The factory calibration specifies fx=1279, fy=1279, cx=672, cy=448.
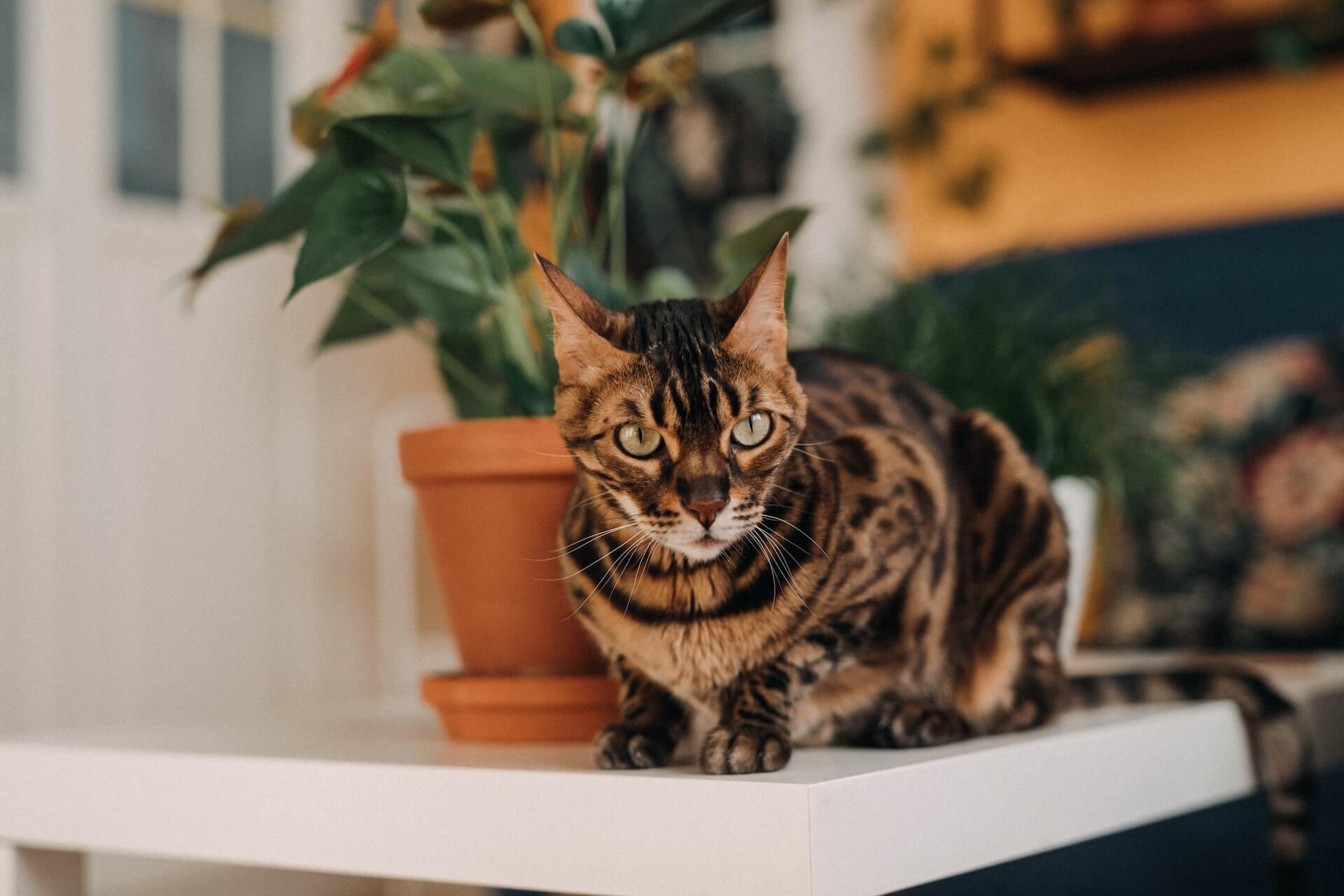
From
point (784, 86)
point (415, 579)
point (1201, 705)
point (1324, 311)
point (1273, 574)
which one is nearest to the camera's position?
point (1201, 705)

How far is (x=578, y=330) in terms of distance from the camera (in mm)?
708

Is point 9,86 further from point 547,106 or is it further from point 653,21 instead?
point 653,21

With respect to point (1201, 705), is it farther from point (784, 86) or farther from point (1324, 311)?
point (784, 86)

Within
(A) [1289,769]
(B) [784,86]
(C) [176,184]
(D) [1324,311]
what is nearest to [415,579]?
(C) [176,184]

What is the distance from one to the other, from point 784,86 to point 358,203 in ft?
7.75

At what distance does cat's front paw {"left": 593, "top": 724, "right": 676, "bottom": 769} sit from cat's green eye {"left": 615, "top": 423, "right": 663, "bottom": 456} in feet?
0.56

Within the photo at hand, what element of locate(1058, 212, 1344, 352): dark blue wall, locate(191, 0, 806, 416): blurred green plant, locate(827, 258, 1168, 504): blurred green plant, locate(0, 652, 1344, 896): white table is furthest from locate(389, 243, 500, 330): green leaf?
locate(1058, 212, 1344, 352): dark blue wall

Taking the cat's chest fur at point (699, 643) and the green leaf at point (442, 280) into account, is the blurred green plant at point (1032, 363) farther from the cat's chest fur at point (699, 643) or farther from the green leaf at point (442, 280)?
the cat's chest fur at point (699, 643)

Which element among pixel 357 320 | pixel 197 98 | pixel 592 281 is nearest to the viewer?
pixel 592 281

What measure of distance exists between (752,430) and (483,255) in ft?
1.20

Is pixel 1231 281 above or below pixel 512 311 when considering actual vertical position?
above

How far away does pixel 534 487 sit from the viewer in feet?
2.99

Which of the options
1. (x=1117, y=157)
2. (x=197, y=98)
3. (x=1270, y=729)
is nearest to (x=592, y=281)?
(x=1270, y=729)

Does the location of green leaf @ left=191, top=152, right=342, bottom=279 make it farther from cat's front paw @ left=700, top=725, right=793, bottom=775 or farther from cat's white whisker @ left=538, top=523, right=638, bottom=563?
cat's front paw @ left=700, top=725, right=793, bottom=775
